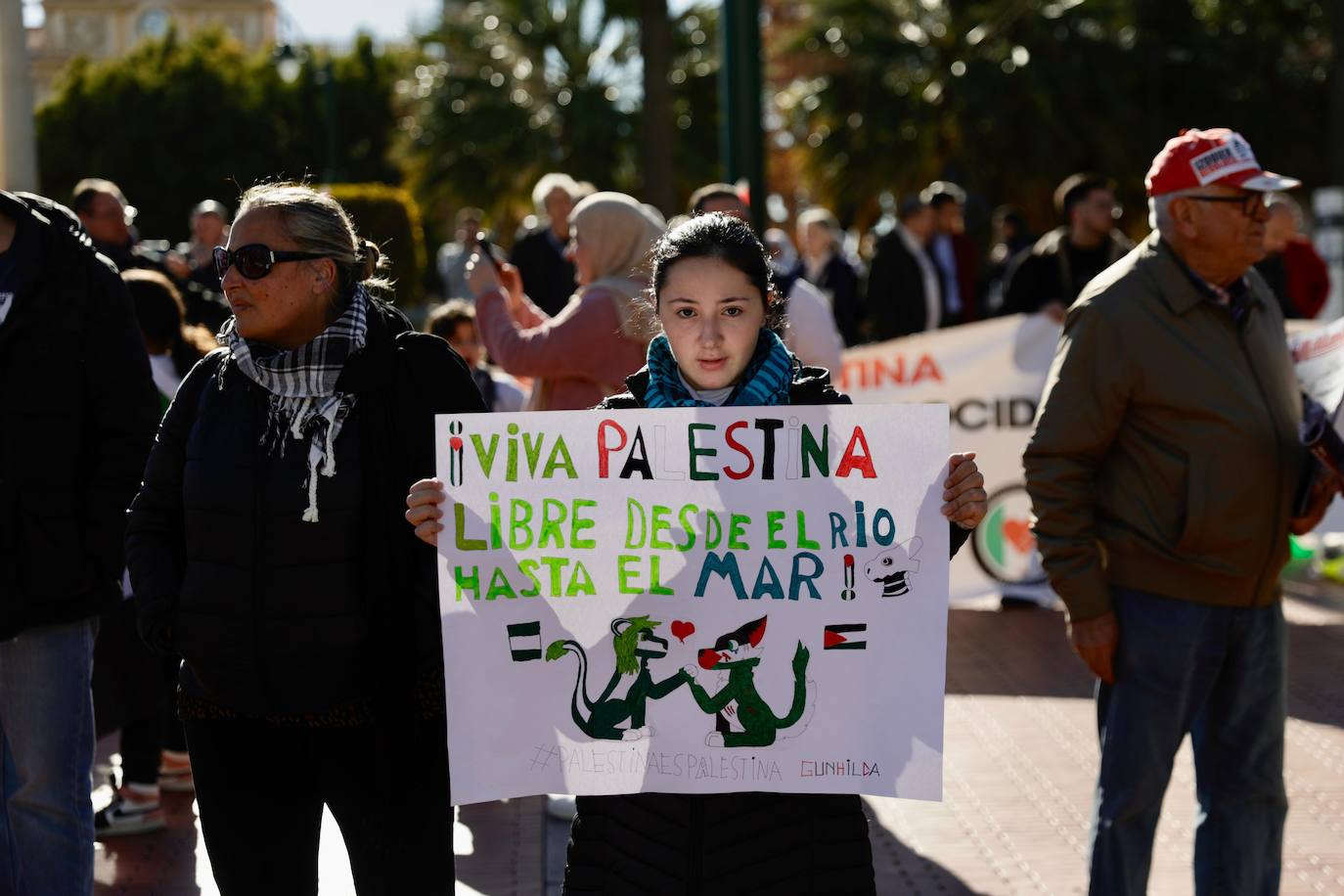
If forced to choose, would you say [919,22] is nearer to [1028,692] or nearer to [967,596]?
[967,596]

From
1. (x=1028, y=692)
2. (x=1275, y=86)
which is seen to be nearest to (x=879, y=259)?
(x=1028, y=692)

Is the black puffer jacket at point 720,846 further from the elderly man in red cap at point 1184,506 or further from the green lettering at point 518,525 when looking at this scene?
the elderly man in red cap at point 1184,506

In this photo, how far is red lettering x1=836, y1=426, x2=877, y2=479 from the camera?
9.71ft

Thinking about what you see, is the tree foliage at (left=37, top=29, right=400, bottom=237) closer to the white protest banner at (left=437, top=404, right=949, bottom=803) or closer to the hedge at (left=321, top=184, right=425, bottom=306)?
the hedge at (left=321, top=184, right=425, bottom=306)

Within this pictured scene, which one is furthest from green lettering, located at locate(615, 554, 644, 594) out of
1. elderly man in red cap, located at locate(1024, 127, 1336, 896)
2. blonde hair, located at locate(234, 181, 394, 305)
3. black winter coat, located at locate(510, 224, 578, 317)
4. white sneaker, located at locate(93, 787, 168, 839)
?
black winter coat, located at locate(510, 224, 578, 317)

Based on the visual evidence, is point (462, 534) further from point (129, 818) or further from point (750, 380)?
point (129, 818)

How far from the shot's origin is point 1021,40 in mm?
27453

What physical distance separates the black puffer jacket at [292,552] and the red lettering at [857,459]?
0.76 metres

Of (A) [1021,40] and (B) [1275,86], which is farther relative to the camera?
(B) [1275,86]

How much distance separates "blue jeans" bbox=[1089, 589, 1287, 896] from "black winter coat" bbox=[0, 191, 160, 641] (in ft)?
7.35

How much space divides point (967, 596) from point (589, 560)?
20.0 ft

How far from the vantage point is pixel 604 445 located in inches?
119

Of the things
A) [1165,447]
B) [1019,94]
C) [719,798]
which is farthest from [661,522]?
[1019,94]

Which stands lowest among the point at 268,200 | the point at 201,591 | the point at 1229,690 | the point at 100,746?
the point at 100,746
